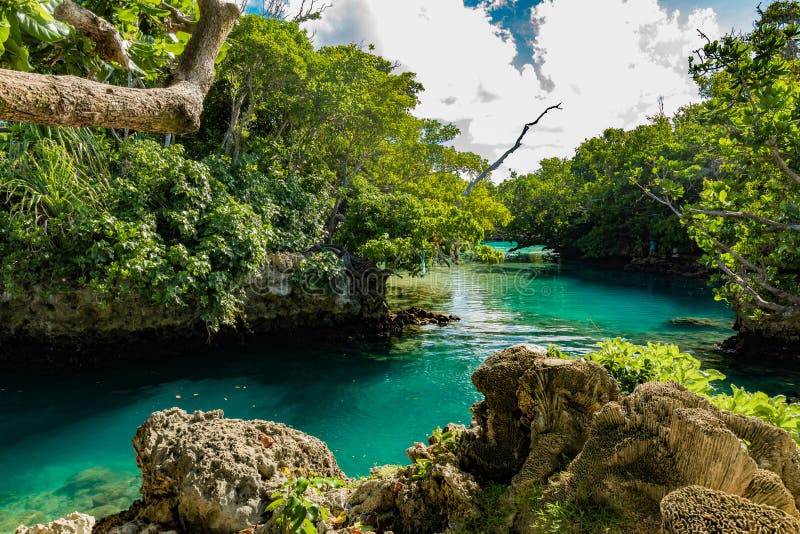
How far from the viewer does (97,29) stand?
7.29 feet

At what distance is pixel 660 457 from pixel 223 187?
32.4 feet

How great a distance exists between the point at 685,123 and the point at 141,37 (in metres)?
31.2

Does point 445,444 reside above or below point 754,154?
below

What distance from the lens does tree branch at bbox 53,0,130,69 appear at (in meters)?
2.09

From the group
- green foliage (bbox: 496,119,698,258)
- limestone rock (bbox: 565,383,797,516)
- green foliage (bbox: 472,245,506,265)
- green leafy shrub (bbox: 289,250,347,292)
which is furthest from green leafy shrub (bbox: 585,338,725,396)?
green foliage (bbox: 496,119,698,258)

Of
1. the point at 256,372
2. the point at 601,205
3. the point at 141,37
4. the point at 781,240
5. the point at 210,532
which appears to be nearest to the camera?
the point at 141,37

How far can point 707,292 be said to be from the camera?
20.8 meters

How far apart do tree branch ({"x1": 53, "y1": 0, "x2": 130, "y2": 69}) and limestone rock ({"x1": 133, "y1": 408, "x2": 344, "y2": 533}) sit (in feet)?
9.28

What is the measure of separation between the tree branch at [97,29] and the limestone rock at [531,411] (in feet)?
9.40

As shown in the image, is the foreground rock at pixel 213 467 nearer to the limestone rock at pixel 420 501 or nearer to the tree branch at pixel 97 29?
the limestone rock at pixel 420 501

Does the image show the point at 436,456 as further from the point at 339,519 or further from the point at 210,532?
the point at 210,532

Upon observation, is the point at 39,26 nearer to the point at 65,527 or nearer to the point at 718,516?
the point at 718,516

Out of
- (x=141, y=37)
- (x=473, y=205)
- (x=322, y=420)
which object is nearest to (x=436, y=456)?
(x=141, y=37)

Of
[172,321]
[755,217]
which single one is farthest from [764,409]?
[172,321]
